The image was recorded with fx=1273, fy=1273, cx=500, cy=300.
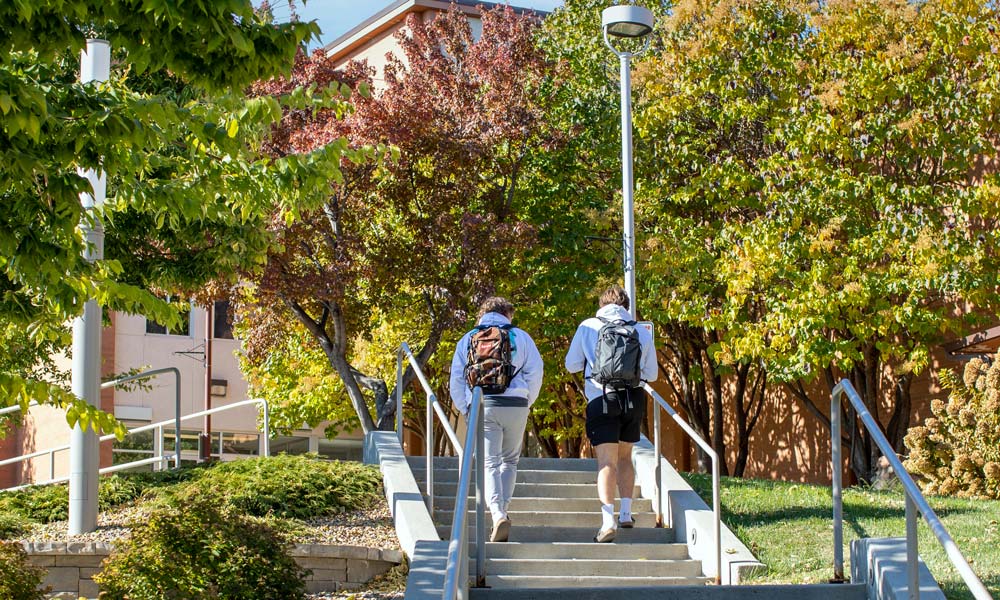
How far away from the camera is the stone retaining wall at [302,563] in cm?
919

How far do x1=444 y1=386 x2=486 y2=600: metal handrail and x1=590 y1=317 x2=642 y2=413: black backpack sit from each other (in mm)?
1643

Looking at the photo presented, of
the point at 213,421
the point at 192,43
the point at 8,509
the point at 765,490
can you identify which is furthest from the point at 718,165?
the point at 213,421

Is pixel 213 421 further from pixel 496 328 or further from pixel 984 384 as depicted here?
pixel 496 328

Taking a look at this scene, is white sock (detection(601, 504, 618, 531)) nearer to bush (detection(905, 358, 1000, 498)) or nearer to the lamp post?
the lamp post

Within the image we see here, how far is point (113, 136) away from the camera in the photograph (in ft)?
19.5

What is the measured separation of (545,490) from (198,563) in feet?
11.7

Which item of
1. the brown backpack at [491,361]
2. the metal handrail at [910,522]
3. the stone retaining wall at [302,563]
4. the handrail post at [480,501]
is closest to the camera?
the metal handrail at [910,522]

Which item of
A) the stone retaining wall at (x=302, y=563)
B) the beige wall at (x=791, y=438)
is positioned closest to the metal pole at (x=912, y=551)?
the stone retaining wall at (x=302, y=563)

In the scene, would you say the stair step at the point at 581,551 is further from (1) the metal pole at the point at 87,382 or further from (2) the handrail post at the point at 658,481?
(1) the metal pole at the point at 87,382

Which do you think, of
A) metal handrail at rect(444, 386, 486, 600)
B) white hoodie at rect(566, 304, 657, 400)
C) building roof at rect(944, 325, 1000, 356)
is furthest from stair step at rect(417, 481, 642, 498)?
building roof at rect(944, 325, 1000, 356)

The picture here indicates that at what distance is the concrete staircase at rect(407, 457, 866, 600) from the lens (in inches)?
272

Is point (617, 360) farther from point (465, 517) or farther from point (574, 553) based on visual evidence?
point (465, 517)

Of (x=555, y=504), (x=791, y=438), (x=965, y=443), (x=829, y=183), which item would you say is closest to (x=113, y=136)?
(x=555, y=504)

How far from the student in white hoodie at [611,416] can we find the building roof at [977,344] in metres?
Result: 9.40
